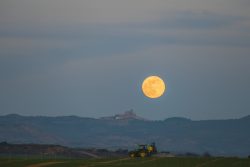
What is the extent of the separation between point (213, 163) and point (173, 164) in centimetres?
727

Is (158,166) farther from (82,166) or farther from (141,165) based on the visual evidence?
(82,166)

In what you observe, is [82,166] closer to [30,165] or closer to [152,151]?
[30,165]

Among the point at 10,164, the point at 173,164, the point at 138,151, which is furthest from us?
the point at 138,151

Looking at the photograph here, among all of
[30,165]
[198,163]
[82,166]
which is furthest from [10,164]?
[198,163]

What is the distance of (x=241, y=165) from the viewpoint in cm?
10931

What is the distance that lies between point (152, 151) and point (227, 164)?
36045mm

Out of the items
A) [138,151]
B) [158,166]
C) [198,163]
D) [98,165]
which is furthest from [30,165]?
[138,151]

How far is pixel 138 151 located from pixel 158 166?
128 ft

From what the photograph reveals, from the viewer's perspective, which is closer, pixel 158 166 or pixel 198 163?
pixel 158 166

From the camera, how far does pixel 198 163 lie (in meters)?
112

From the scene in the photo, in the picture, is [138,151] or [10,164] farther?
[138,151]

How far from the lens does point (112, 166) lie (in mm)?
100875

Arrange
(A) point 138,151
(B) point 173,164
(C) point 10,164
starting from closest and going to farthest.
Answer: (C) point 10,164 → (B) point 173,164 → (A) point 138,151

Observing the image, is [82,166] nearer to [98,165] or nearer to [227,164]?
[98,165]
